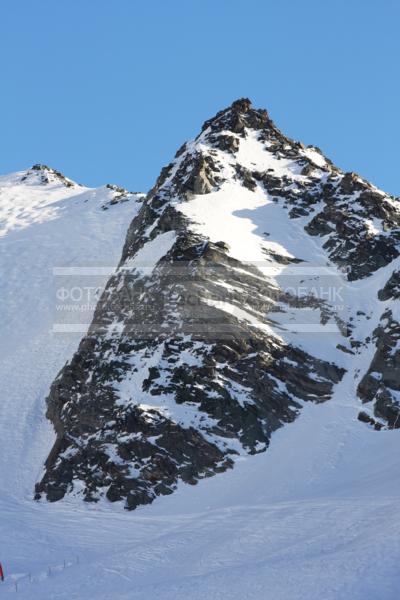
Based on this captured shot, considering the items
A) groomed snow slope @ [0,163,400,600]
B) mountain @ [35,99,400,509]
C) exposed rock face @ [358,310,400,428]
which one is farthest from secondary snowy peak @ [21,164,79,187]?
exposed rock face @ [358,310,400,428]

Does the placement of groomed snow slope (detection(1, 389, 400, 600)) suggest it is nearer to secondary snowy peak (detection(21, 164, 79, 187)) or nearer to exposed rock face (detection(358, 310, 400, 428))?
exposed rock face (detection(358, 310, 400, 428))

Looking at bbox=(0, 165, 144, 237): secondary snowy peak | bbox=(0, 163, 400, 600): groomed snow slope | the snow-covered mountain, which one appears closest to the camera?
bbox=(0, 163, 400, 600): groomed snow slope

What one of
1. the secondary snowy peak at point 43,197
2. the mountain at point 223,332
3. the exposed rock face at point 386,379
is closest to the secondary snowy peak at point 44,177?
the secondary snowy peak at point 43,197

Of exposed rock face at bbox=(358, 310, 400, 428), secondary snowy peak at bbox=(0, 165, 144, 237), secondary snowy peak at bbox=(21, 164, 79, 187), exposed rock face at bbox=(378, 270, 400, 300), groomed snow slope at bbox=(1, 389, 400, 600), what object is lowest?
groomed snow slope at bbox=(1, 389, 400, 600)

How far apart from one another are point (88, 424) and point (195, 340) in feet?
27.4

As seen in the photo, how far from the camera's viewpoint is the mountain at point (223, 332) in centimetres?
4372

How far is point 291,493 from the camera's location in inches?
1516

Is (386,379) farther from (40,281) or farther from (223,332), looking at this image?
(40,281)

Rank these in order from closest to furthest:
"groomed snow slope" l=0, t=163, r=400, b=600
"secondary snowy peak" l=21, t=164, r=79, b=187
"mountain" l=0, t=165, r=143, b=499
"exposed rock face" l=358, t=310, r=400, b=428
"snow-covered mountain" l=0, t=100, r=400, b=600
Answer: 1. "groomed snow slope" l=0, t=163, r=400, b=600
2. "snow-covered mountain" l=0, t=100, r=400, b=600
3. "exposed rock face" l=358, t=310, r=400, b=428
4. "mountain" l=0, t=165, r=143, b=499
5. "secondary snowy peak" l=21, t=164, r=79, b=187

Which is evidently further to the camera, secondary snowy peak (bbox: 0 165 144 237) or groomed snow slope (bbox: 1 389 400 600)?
secondary snowy peak (bbox: 0 165 144 237)

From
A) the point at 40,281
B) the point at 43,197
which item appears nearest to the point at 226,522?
the point at 40,281

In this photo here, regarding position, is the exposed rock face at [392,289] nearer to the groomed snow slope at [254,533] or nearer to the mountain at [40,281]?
the groomed snow slope at [254,533]

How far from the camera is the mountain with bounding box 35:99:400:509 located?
43.7 m

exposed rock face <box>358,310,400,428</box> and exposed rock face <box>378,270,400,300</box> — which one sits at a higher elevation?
exposed rock face <box>378,270,400,300</box>
